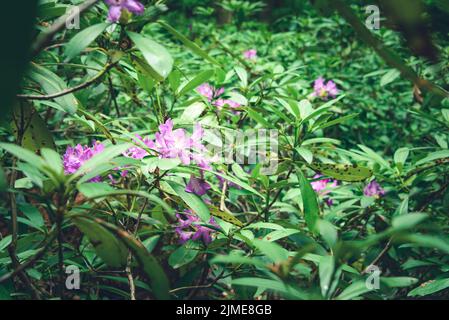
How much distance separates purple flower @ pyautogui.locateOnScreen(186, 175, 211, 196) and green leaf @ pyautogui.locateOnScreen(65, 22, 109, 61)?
457 mm

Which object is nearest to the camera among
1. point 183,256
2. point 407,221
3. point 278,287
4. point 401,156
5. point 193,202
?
point 407,221

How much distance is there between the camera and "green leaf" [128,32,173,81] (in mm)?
820

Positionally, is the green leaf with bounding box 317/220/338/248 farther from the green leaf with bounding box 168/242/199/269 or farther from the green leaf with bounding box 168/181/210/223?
the green leaf with bounding box 168/242/199/269

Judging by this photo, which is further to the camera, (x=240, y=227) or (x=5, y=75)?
(x=240, y=227)

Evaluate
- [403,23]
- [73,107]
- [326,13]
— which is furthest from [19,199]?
[403,23]

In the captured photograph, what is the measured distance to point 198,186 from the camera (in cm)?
114

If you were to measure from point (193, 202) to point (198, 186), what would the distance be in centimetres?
10

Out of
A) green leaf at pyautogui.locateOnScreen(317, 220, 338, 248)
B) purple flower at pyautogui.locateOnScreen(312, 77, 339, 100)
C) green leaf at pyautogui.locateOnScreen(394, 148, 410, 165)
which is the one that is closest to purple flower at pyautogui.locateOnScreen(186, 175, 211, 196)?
green leaf at pyautogui.locateOnScreen(317, 220, 338, 248)

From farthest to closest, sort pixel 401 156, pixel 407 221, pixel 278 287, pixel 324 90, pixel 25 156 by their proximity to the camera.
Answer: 1. pixel 324 90
2. pixel 401 156
3. pixel 278 287
4. pixel 25 156
5. pixel 407 221

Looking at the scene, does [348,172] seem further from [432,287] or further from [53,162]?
[53,162]

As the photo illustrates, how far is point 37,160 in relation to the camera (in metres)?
0.71

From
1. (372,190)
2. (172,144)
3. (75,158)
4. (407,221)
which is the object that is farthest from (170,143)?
(372,190)
